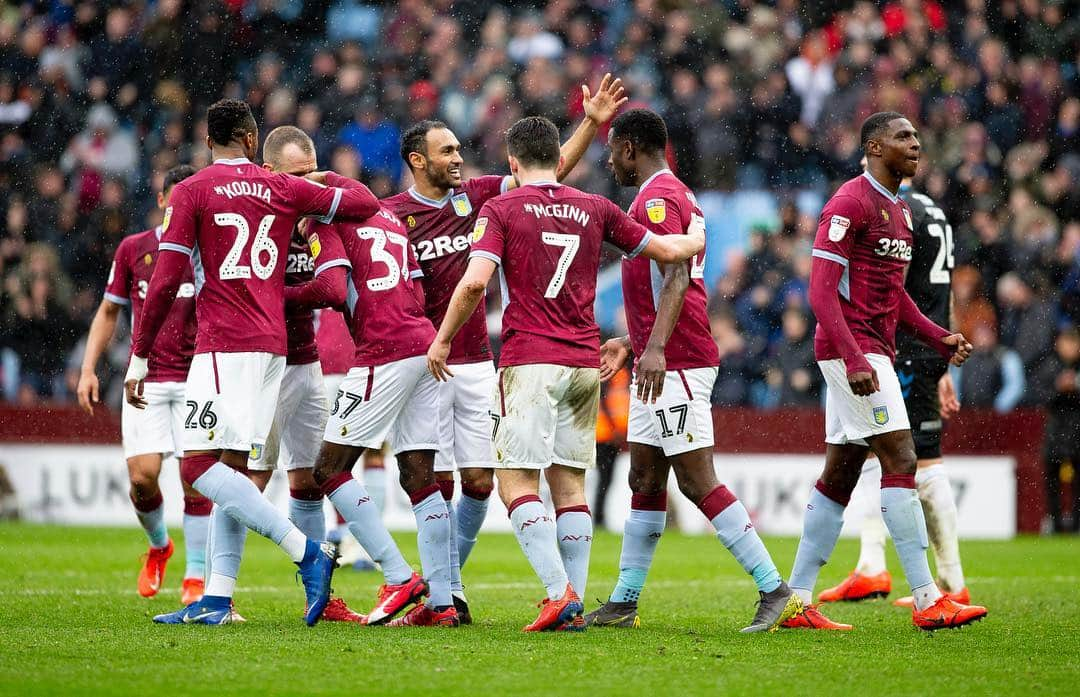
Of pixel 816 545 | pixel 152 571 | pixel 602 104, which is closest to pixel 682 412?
pixel 816 545

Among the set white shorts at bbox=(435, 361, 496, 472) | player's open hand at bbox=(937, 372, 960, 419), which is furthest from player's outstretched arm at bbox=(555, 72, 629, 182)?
player's open hand at bbox=(937, 372, 960, 419)

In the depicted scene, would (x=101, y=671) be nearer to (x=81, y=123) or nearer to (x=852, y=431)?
(x=852, y=431)

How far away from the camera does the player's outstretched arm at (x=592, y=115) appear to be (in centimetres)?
798

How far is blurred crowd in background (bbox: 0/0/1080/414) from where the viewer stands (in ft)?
54.1

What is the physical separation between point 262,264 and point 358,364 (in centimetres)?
74

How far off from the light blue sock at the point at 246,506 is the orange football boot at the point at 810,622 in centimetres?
258

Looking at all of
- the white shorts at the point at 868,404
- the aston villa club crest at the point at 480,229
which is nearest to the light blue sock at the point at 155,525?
the aston villa club crest at the point at 480,229

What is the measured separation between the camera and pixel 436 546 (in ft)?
25.1

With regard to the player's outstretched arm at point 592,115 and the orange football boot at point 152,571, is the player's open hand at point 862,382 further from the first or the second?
the orange football boot at point 152,571

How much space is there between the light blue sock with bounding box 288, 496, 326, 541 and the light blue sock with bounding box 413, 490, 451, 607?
2.48ft

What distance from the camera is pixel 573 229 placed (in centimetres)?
729

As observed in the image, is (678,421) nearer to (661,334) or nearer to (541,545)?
(661,334)

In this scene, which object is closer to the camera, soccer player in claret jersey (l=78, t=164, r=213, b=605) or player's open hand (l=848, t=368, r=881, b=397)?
player's open hand (l=848, t=368, r=881, b=397)

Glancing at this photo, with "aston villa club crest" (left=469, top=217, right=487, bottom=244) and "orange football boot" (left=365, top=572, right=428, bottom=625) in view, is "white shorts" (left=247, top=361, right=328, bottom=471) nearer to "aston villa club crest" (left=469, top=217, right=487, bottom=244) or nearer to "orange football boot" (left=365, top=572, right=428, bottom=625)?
"orange football boot" (left=365, top=572, right=428, bottom=625)
